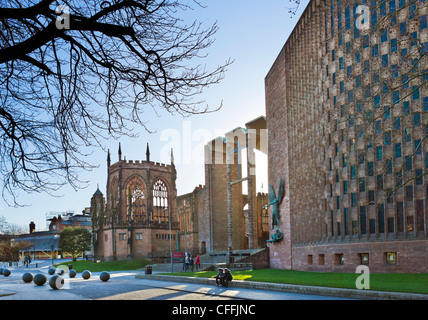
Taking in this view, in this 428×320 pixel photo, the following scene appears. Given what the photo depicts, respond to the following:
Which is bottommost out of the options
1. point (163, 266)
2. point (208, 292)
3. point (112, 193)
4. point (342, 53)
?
point (163, 266)

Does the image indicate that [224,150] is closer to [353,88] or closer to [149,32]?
[353,88]

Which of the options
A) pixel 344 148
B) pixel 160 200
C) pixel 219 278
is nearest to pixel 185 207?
pixel 160 200

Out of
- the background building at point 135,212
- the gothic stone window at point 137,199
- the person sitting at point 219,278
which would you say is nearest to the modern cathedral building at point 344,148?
the person sitting at point 219,278

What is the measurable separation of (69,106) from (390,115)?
27949 millimetres

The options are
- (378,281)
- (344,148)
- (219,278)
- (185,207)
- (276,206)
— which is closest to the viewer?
(378,281)

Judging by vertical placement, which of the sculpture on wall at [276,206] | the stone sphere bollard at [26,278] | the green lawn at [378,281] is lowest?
the stone sphere bollard at [26,278]

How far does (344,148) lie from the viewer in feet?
117

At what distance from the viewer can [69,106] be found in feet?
29.0

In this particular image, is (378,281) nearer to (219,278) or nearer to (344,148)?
(219,278)

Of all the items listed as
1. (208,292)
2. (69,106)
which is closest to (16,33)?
(69,106)

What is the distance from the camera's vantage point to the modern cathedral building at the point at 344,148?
30.0m

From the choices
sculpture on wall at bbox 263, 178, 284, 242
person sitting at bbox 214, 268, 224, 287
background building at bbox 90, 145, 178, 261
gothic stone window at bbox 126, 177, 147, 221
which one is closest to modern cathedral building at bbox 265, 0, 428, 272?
sculpture on wall at bbox 263, 178, 284, 242

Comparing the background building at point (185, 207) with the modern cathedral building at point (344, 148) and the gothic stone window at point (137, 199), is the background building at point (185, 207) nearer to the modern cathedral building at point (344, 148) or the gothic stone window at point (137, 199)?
the gothic stone window at point (137, 199)

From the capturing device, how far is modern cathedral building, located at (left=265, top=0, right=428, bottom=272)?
29969 millimetres
